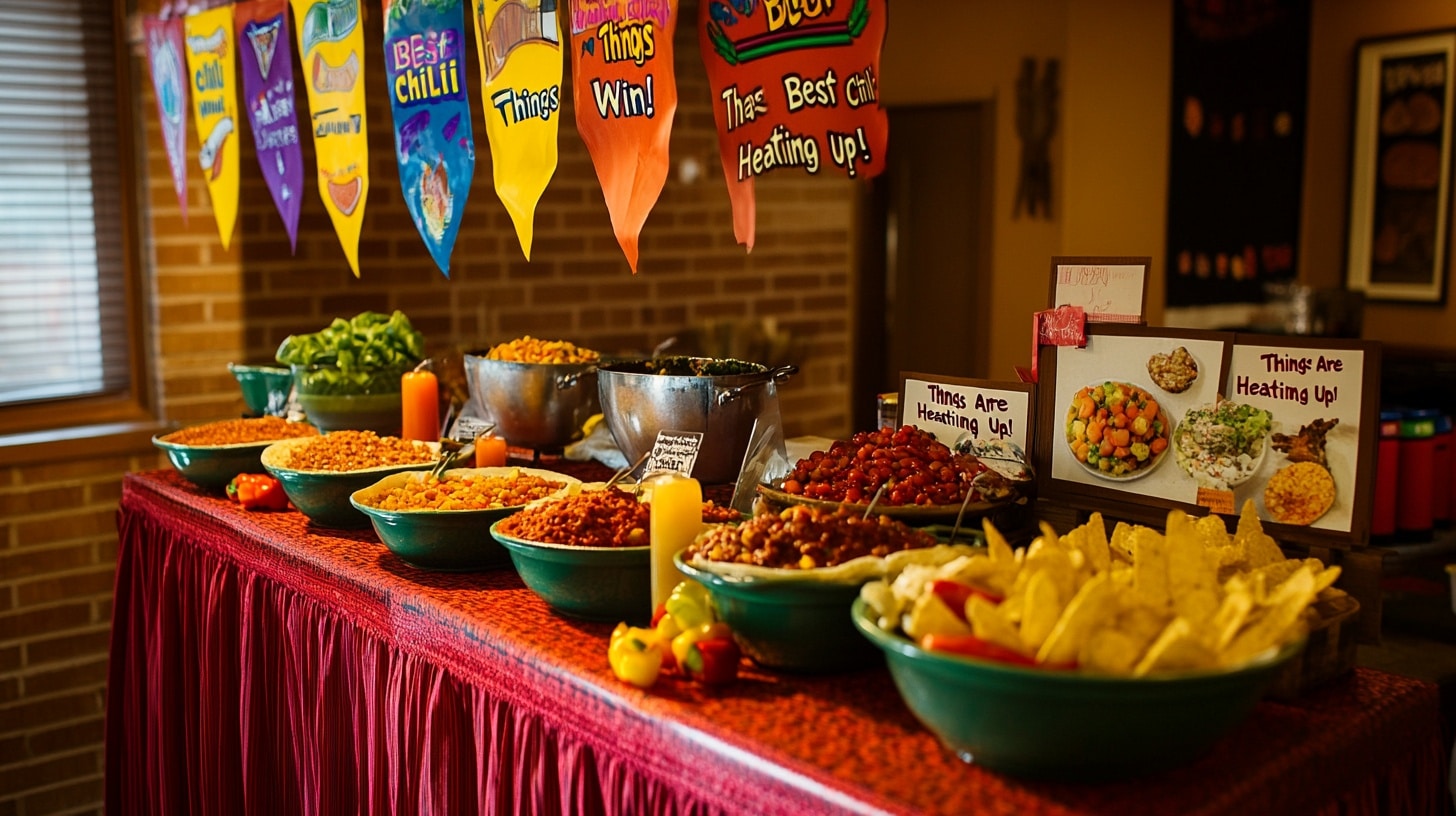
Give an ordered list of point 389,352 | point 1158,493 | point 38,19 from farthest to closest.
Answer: point 38,19
point 389,352
point 1158,493

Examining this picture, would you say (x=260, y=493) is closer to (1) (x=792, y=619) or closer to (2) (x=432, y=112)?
(2) (x=432, y=112)

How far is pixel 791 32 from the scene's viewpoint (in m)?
2.34

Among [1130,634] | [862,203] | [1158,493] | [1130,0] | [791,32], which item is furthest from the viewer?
[862,203]

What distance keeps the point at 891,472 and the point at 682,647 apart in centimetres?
52

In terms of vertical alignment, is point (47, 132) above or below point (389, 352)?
above

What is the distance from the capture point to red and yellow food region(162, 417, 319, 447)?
9.57ft

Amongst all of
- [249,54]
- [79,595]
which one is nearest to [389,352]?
[249,54]

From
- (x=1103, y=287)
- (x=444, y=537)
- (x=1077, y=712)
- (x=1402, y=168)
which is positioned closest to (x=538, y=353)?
(x=444, y=537)

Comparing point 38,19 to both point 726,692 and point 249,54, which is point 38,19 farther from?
point 726,692

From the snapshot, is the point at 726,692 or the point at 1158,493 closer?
the point at 726,692

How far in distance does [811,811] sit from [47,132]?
3423 millimetres

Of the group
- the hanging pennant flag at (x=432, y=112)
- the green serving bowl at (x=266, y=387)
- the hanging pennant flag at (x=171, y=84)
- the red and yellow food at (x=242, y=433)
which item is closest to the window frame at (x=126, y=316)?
the hanging pennant flag at (x=171, y=84)

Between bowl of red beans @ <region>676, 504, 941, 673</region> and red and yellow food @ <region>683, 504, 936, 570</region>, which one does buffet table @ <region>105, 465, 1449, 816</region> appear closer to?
bowl of red beans @ <region>676, 504, 941, 673</region>

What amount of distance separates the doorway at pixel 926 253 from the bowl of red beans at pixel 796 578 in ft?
15.7
